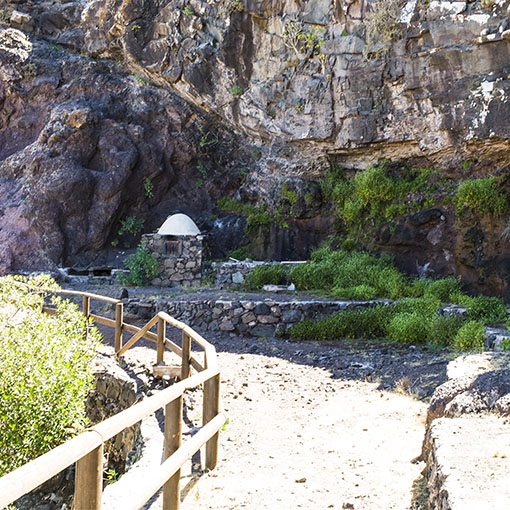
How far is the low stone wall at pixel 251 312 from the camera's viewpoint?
1145 centimetres

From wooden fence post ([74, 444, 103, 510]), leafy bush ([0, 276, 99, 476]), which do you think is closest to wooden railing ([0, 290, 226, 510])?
wooden fence post ([74, 444, 103, 510])

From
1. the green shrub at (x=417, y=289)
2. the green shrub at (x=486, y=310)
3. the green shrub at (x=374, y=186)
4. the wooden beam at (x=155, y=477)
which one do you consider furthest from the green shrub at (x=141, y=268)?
the wooden beam at (x=155, y=477)

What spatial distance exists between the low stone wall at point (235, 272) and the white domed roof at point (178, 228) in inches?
97.0

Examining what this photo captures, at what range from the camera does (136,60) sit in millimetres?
20125

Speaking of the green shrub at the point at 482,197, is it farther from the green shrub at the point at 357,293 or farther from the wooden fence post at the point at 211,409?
the wooden fence post at the point at 211,409

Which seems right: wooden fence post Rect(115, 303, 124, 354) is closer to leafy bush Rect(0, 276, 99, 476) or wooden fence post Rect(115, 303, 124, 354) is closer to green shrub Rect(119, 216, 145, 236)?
leafy bush Rect(0, 276, 99, 476)

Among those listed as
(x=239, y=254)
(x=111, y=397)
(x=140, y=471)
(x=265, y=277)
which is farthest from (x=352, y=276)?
(x=140, y=471)

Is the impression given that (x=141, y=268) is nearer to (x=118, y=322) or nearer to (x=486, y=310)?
(x=118, y=322)

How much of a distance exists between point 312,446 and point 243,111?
16.2 meters

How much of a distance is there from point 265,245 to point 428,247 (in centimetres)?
629

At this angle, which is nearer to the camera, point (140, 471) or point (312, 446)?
point (140, 471)

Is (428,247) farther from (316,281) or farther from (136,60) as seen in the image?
(136,60)

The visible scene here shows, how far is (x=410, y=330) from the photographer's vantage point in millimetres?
9867

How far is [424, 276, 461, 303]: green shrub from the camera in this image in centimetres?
1226
